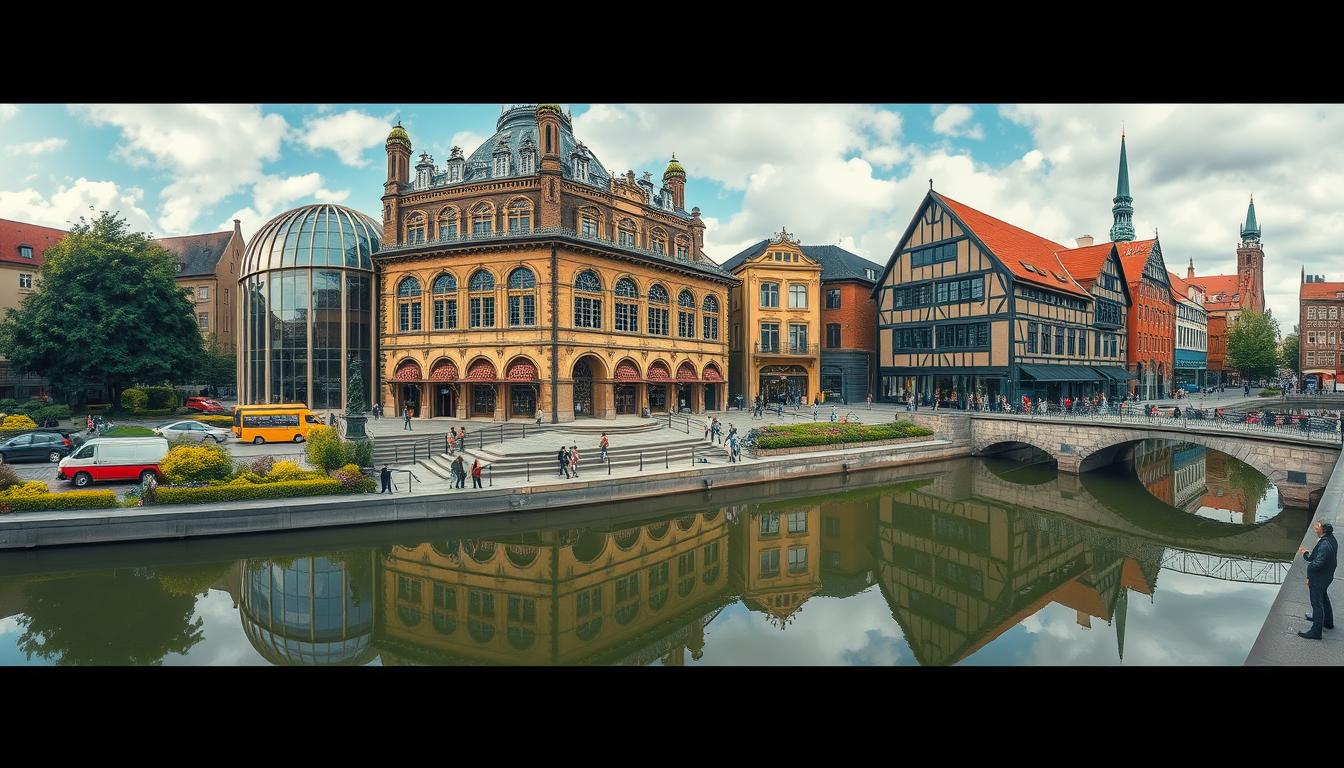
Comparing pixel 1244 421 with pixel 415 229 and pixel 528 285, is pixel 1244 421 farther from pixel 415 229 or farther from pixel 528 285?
pixel 415 229

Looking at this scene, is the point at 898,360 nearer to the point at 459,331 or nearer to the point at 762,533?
the point at 762,533

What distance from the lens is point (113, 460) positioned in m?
18.8

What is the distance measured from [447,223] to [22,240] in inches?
1682

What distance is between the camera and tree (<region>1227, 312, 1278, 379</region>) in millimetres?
63906

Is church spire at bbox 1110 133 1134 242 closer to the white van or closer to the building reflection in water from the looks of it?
the building reflection in water

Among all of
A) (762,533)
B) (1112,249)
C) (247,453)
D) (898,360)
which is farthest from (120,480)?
(1112,249)

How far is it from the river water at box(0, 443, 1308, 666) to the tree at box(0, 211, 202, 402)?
2512cm

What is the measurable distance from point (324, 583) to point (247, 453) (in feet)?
47.8

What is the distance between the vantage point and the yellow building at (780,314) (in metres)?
42.1

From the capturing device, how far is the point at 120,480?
1895 centimetres

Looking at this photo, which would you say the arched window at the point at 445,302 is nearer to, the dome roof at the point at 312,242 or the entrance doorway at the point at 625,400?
the dome roof at the point at 312,242

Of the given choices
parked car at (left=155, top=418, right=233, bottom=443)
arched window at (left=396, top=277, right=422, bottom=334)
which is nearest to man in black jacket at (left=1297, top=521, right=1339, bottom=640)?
parked car at (left=155, top=418, right=233, bottom=443)

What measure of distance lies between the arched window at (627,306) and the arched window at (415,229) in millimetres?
12730

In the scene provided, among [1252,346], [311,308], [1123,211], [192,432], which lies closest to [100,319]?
[311,308]
